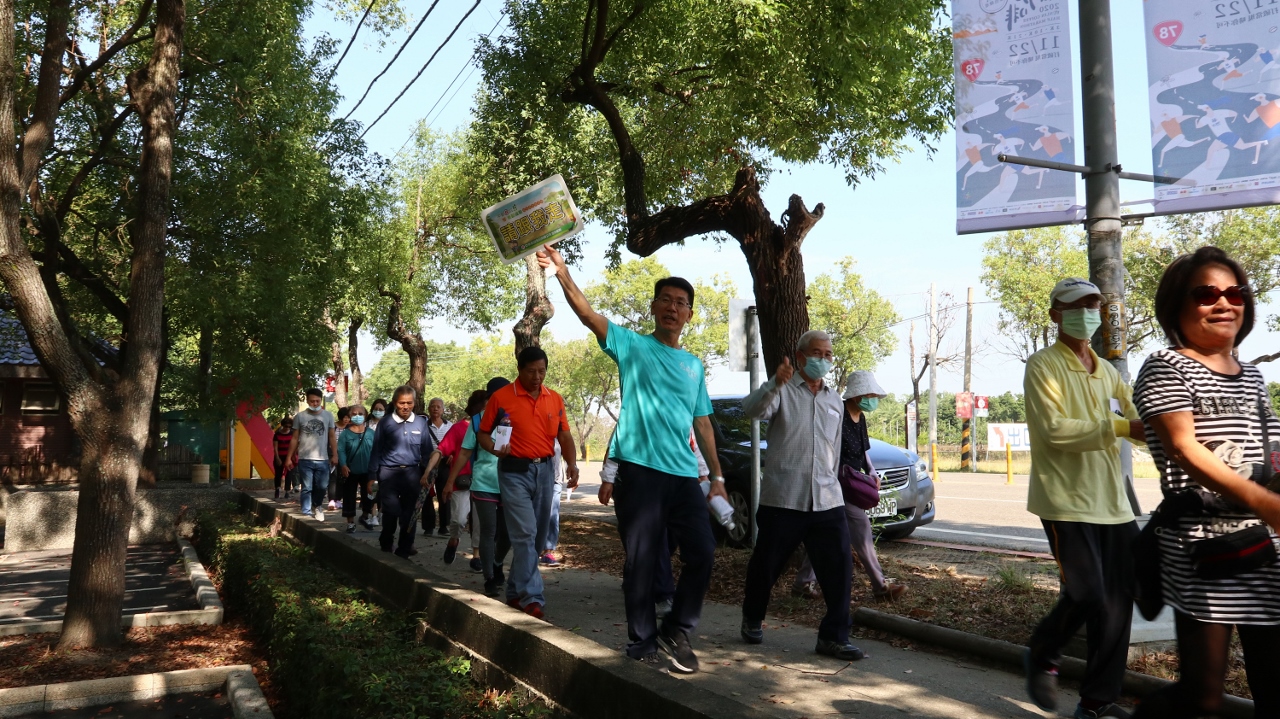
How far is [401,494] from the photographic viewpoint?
1065 centimetres

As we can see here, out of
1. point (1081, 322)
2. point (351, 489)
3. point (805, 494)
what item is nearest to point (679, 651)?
point (805, 494)

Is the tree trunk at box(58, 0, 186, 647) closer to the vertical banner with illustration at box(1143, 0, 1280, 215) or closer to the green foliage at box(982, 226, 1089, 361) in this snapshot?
the vertical banner with illustration at box(1143, 0, 1280, 215)

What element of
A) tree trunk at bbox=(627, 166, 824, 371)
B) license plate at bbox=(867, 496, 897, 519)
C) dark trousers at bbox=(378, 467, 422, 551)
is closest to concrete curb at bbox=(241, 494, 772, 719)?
dark trousers at bbox=(378, 467, 422, 551)

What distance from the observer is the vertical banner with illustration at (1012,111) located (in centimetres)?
682

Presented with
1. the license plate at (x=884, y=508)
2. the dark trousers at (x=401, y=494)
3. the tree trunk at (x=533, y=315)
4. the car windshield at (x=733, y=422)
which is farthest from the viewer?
the tree trunk at (x=533, y=315)

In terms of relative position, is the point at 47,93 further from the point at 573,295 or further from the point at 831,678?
the point at 831,678

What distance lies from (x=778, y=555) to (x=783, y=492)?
1.19ft

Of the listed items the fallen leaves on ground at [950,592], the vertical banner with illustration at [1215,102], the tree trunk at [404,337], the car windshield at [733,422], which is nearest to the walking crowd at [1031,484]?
the fallen leaves on ground at [950,592]

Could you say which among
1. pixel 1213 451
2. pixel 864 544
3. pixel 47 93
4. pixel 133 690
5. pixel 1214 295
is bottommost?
pixel 133 690

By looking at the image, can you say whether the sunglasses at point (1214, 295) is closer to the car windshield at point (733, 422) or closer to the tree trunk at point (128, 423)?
the tree trunk at point (128, 423)

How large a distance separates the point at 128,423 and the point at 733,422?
709 cm

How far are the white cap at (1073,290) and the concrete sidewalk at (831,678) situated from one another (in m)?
1.87

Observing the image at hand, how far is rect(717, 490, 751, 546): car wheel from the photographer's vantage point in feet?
37.3

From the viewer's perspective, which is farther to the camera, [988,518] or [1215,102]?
[988,518]
